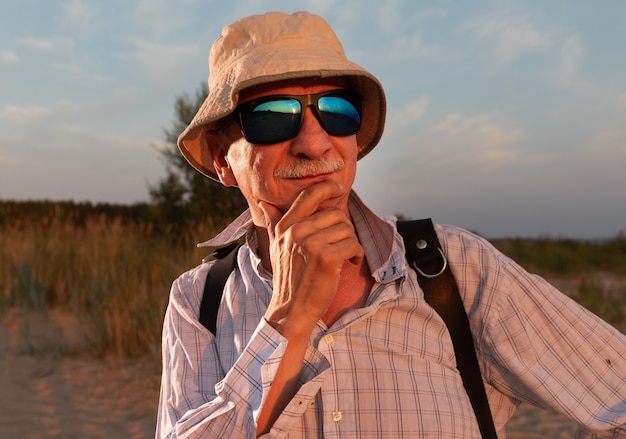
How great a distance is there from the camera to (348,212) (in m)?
2.25

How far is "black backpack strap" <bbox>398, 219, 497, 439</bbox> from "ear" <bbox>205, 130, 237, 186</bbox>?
2.17ft

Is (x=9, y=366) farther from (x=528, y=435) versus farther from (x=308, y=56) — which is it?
(x=308, y=56)

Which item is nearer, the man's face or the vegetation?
the man's face

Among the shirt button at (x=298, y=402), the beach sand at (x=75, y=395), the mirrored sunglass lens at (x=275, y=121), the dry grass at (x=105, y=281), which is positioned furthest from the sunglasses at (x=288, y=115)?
the dry grass at (x=105, y=281)

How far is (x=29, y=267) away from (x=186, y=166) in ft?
19.8

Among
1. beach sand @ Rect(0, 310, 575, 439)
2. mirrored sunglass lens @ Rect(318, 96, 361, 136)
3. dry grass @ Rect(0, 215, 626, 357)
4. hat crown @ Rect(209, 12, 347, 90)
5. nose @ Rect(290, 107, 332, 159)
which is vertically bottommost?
beach sand @ Rect(0, 310, 575, 439)

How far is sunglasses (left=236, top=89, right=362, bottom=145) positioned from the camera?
1.92 metres

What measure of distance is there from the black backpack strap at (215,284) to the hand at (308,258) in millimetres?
418

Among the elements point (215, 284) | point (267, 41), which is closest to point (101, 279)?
point (215, 284)

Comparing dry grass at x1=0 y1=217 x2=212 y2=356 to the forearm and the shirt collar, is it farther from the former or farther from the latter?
the forearm

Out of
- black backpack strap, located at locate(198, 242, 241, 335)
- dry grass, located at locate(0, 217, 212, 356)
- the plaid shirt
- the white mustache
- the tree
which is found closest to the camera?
the plaid shirt

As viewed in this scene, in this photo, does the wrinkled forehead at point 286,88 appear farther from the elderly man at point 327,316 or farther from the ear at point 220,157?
the ear at point 220,157

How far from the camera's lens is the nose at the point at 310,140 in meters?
1.90

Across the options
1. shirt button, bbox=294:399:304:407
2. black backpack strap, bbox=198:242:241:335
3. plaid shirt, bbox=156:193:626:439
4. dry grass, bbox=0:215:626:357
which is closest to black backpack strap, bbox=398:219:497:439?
plaid shirt, bbox=156:193:626:439
